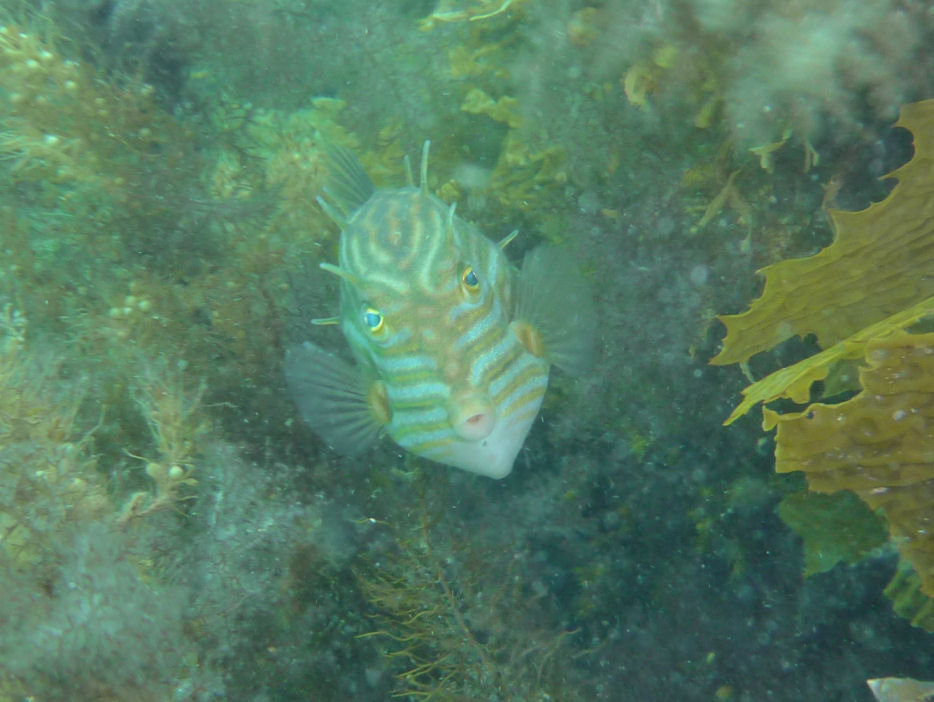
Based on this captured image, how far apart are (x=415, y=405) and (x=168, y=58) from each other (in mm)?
5672

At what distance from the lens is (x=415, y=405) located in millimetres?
2689

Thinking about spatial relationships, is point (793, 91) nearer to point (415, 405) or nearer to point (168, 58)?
point (415, 405)

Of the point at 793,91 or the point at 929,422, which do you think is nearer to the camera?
the point at 929,422

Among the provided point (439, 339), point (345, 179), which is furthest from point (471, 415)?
point (345, 179)

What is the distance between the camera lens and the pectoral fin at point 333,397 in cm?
311

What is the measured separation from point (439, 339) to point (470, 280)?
32 centimetres

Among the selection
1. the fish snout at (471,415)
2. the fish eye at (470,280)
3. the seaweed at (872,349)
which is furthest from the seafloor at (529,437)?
the fish snout at (471,415)

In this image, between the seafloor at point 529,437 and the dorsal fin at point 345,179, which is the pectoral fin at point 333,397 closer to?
the seafloor at point 529,437

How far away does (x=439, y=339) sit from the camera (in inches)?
104

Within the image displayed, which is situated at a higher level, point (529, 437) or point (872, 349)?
point (872, 349)

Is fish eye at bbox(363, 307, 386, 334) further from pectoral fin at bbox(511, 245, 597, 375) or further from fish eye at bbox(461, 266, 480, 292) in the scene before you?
pectoral fin at bbox(511, 245, 597, 375)

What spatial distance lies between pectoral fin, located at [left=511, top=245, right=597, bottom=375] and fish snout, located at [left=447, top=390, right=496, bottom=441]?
481mm

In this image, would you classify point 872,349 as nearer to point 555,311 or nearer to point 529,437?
point 555,311

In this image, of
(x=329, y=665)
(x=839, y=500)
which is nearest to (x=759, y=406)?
(x=839, y=500)
